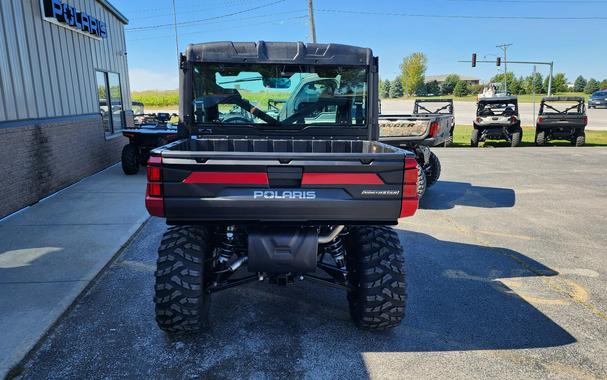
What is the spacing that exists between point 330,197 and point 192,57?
2106 millimetres

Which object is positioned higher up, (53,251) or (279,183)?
(279,183)

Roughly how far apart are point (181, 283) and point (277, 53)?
90.9 inches

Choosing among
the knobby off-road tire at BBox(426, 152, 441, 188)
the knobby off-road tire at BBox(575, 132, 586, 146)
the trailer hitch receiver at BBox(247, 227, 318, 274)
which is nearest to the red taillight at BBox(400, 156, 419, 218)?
the trailer hitch receiver at BBox(247, 227, 318, 274)

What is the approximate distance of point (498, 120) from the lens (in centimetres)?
1634

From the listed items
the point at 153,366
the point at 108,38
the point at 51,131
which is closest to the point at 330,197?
the point at 153,366

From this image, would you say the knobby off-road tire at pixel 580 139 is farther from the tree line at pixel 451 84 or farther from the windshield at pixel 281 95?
the tree line at pixel 451 84

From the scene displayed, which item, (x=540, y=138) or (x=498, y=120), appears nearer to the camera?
(x=498, y=120)

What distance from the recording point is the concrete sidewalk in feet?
11.3

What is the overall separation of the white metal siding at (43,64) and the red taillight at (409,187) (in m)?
6.42

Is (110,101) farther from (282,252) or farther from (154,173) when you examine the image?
(282,252)

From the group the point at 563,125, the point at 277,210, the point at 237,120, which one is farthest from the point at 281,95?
the point at 563,125

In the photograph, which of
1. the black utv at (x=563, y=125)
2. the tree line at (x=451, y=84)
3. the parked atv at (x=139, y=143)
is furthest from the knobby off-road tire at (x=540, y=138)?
the tree line at (x=451, y=84)

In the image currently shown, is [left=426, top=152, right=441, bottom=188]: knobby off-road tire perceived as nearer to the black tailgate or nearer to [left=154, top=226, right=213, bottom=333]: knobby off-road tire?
the black tailgate

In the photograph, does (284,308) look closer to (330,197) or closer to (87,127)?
(330,197)
